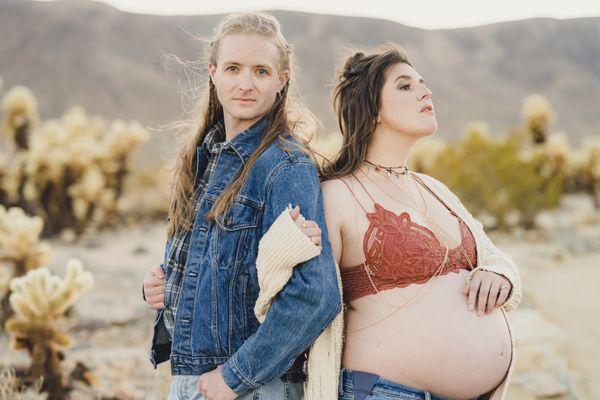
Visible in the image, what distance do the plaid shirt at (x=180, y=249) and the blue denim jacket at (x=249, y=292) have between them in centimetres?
10

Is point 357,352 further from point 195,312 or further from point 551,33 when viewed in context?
point 551,33

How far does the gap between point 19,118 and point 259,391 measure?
10.6m

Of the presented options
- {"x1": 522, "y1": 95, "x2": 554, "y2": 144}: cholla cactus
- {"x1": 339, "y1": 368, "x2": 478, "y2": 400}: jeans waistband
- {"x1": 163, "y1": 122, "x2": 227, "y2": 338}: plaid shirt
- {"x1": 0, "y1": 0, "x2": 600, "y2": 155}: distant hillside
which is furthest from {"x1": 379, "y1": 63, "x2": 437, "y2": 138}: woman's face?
{"x1": 0, "y1": 0, "x2": 600, "y2": 155}: distant hillside

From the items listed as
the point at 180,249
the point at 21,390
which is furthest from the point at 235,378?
the point at 21,390

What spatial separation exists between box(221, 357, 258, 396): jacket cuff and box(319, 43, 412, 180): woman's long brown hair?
816 millimetres

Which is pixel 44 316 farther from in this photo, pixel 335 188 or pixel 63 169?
pixel 63 169

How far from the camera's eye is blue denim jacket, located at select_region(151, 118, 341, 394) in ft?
6.59

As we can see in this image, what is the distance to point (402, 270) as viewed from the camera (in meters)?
2.31

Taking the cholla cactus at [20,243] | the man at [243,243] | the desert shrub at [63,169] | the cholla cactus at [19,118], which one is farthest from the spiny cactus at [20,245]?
the cholla cactus at [19,118]

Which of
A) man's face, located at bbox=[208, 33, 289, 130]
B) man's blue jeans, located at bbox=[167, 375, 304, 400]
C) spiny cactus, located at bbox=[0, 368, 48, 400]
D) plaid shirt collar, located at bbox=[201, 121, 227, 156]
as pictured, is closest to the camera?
man's blue jeans, located at bbox=[167, 375, 304, 400]

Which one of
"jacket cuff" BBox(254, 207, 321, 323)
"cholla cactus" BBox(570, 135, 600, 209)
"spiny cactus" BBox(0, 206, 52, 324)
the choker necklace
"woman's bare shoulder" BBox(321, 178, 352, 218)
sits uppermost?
"cholla cactus" BBox(570, 135, 600, 209)

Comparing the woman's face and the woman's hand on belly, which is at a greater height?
the woman's face

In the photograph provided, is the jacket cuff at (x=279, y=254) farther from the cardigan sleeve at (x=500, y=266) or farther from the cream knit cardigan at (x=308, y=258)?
the cardigan sleeve at (x=500, y=266)

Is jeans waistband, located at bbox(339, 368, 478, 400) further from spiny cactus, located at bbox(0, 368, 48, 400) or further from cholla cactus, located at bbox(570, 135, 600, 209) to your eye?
cholla cactus, located at bbox(570, 135, 600, 209)
